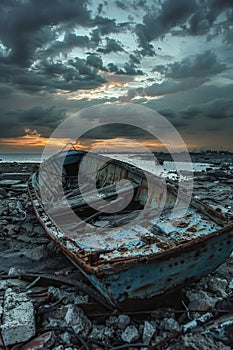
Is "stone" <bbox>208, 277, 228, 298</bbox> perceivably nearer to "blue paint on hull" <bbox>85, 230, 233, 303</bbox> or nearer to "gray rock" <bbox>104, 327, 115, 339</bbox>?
"blue paint on hull" <bbox>85, 230, 233, 303</bbox>

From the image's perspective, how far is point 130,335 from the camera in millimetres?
3326

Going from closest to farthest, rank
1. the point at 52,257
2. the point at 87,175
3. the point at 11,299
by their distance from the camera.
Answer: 1. the point at 11,299
2. the point at 52,257
3. the point at 87,175

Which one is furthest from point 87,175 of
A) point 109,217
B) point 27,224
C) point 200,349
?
point 200,349

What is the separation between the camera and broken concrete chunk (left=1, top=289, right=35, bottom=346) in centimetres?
314

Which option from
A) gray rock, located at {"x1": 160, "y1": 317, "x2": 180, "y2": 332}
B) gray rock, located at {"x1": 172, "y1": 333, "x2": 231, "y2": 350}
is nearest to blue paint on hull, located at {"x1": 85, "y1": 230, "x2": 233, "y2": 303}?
gray rock, located at {"x1": 160, "y1": 317, "x2": 180, "y2": 332}

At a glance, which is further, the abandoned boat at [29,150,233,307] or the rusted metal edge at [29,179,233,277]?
the abandoned boat at [29,150,233,307]

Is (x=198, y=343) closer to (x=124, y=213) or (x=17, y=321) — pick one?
(x=17, y=321)

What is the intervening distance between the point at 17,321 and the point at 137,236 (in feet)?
6.60

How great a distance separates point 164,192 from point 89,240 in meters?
2.25

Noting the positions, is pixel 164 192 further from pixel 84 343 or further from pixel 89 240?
pixel 84 343

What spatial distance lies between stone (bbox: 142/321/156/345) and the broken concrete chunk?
50.6 inches

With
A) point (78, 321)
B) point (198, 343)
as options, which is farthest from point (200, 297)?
point (78, 321)

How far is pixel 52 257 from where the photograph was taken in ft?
19.5

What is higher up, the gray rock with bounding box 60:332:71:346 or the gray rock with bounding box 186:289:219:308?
the gray rock with bounding box 186:289:219:308
